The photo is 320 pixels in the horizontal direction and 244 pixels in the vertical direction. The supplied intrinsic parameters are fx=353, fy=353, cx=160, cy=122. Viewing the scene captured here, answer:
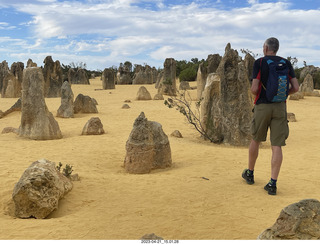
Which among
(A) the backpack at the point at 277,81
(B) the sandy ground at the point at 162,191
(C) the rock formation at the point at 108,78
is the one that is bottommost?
(B) the sandy ground at the point at 162,191

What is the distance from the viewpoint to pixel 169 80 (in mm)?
20766

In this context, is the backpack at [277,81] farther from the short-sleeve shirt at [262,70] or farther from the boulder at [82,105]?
the boulder at [82,105]

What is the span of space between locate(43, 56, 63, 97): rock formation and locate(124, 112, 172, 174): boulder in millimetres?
16716

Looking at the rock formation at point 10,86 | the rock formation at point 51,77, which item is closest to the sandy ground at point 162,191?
the rock formation at point 51,77

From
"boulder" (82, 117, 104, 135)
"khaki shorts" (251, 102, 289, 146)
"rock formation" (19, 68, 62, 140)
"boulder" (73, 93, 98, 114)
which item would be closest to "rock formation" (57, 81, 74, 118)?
"boulder" (73, 93, 98, 114)

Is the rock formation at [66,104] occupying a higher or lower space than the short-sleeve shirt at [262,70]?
lower

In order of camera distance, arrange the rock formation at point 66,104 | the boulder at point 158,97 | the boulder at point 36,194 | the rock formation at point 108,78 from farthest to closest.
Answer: the rock formation at point 108,78 → the boulder at point 158,97 → the rock formation at point 66,104 → the boulder at point 36,194

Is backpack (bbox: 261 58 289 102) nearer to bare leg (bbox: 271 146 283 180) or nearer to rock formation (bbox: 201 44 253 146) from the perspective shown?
bare leg (bbox: 271 146 283 180)

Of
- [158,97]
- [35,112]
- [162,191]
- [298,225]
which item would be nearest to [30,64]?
[158,97]

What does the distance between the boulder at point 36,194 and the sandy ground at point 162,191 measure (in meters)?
0.14

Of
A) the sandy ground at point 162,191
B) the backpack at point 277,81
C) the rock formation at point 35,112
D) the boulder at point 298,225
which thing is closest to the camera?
the boulder at point 298,225

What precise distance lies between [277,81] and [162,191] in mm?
2179

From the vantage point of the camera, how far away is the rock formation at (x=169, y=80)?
21.2 meters

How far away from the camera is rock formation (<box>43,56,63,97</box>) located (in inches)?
854
